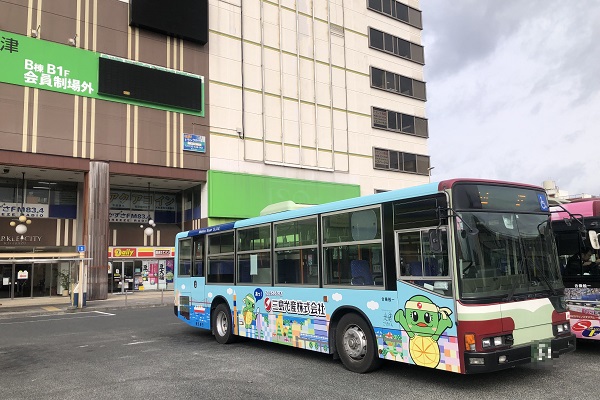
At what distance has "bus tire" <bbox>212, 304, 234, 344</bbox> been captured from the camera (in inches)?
416

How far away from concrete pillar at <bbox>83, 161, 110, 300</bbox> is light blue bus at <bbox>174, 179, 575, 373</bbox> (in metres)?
18.4

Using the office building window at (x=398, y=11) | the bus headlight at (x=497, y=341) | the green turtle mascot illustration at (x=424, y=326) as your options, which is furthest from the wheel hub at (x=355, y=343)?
the office building window at (x=398, y=11)

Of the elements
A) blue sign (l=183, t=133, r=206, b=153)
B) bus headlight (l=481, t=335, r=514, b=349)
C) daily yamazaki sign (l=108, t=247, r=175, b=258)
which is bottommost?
bus headlight (l=481, t=335, r=514, b=349)

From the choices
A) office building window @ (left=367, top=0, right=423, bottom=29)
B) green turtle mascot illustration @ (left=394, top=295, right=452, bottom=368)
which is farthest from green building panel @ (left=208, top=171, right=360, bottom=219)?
green turtle mascot illustration @ (left=394, top=295, right=452, bottom=368)

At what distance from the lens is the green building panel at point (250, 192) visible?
28.8m

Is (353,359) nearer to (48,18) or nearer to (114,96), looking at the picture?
(114,96)

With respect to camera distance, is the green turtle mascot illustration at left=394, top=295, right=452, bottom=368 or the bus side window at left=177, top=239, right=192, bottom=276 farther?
the bus side window at left=177, top=239, right=192, bottom=276

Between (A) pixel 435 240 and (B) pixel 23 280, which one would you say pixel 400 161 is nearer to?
(B) pixel 23 280

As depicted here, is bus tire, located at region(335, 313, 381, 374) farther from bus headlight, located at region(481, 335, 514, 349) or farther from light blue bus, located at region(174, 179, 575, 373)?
bus headlight, located at region(481, 335, 514, 349)

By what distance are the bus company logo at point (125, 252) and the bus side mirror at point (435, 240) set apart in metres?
28.4

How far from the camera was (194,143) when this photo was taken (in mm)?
28250

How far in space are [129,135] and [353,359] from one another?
22.2 metres

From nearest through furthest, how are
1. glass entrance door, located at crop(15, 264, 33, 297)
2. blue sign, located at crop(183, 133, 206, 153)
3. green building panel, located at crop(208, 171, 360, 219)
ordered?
1. glass entrance door, located at crop(15, 264, 33, 297)
2. blue sign, located at crop(183, 133, 206, 153)
3. green building panel, located at crop(208, 171, 360, 219)

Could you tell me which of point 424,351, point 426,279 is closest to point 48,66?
point 426,279
